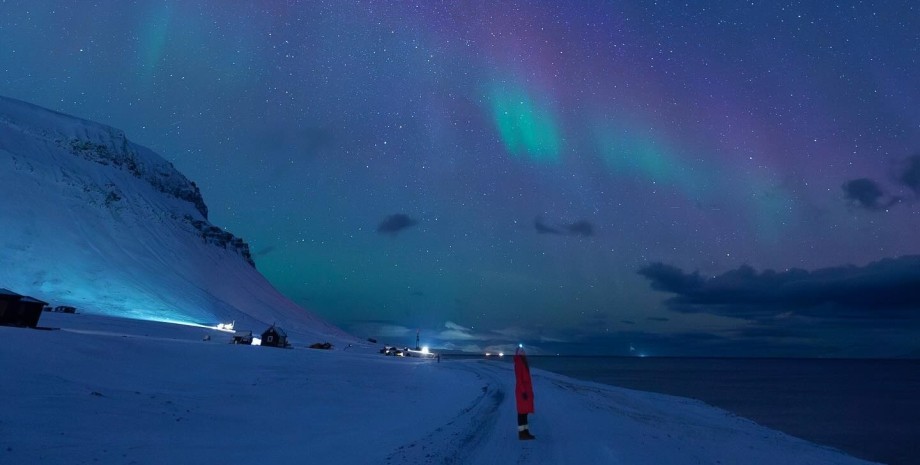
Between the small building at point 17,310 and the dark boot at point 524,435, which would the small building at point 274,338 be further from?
the dark boot at point 524,435

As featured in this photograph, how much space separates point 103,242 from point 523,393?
129757 millimetres

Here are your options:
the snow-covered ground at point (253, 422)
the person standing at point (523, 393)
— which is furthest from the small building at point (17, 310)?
the person standing at point (523, 393)

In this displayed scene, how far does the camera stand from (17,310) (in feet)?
97.3

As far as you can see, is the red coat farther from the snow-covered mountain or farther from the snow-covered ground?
the snow-covered mountain

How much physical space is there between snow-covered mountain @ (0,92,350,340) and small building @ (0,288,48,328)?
59397mm

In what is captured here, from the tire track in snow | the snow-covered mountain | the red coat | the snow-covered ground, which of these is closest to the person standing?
the red coat

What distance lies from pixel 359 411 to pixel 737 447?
581 inches

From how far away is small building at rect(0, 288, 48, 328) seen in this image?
95.3 ft

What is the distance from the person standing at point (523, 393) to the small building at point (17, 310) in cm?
2809

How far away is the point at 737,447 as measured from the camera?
21797 mm

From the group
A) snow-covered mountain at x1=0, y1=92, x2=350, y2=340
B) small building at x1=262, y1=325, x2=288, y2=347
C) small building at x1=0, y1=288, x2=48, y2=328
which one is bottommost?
small building at x1=0, y1=288, x2=48, y2=328

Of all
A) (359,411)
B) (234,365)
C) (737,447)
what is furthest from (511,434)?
(234,365)

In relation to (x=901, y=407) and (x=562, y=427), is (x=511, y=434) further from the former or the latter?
(x=901, y=407)

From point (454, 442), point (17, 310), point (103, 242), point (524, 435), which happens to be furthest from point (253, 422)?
point (103, 242)
